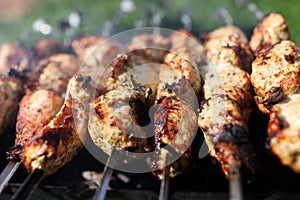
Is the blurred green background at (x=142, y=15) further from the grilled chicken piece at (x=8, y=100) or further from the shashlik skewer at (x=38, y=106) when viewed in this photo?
the grilled chicken piece at (x=8, y=100)

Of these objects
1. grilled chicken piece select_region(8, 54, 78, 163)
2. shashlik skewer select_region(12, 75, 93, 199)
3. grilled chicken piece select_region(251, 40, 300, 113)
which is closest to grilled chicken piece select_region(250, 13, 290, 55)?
grilled chicken piece select_region(251, 40, 300, 113)

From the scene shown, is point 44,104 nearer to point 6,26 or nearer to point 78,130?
point 78,130

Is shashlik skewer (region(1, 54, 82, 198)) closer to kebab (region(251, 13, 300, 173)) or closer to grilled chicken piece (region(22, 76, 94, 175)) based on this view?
grilled chicken piece (region(22, 76, 94, 175))

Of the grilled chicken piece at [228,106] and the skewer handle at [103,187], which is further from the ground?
the grilled chicken piece at [228,106]

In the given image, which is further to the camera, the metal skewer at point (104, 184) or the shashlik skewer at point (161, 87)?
the shashlik skewer at point (161, 87)

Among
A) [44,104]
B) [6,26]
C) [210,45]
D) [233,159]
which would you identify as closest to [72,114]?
[44,104]

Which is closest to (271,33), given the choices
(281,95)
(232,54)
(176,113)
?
(232,54)

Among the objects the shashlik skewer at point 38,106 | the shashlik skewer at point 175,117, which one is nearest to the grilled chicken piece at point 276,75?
the shashlik skewer at point 175,117

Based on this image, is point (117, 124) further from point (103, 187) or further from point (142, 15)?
point (142, 15)

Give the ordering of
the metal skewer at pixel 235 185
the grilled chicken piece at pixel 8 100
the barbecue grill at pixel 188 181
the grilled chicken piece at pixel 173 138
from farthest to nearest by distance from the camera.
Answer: the grilled chicken piece at pixel 8 100 → the grilled chicken piece at pixel 173 138 → the barbecue grill at pixel 188 181 → the metal skewer at pixel 235 185
